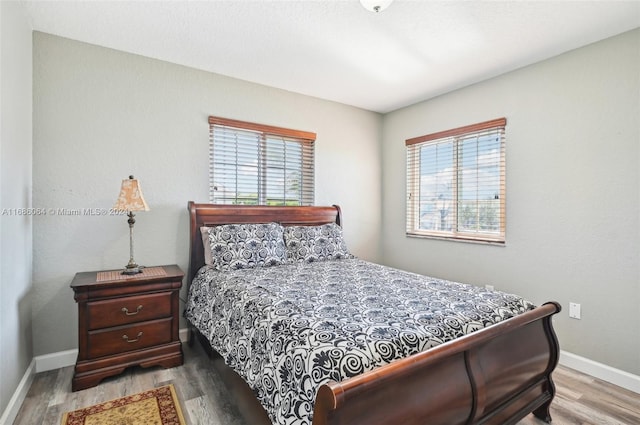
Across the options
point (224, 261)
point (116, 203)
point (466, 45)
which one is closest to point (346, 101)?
point (466, 45)

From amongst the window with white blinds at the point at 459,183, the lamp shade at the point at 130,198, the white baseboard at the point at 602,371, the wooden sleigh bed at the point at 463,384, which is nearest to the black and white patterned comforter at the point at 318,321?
the wooden sleigh bed at the point at 463,384

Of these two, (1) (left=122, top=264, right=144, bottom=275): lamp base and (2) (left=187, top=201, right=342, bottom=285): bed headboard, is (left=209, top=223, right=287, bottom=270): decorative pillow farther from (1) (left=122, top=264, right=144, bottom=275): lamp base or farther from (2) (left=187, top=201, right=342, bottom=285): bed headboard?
(1) (left=122, top=264, right=144, bottom=275): lamp base

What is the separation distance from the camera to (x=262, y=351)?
1557 mm

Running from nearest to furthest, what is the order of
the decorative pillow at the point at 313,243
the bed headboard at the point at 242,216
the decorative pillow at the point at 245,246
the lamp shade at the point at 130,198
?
the lamp shade at the point at 130,198 < the decorative pillow at the point at 245,246 < the bed headboard at the point at 242,216 < the decorative pillow at the point at 313,243

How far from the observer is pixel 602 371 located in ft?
7.90

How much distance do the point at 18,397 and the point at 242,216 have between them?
1.92m

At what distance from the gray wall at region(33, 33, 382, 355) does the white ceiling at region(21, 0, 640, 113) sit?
7.0 inches

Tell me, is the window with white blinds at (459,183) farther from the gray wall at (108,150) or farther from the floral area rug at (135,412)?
the floral area rug at (135,412)

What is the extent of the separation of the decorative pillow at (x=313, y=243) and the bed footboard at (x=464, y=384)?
1794 mm

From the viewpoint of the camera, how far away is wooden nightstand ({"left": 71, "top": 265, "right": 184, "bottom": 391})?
2203mm

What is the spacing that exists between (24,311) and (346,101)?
3.51m

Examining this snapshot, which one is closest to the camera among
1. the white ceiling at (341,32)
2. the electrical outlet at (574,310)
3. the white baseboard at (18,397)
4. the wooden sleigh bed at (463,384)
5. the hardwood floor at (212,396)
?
the wooden sleigh bed at (463,384)

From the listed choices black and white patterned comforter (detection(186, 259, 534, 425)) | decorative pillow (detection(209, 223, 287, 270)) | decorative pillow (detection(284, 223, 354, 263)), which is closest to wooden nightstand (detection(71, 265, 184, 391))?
black and white patterned comforter (detection(186, 259, 534, 425))

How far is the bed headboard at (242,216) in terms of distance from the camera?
292 centimetres
